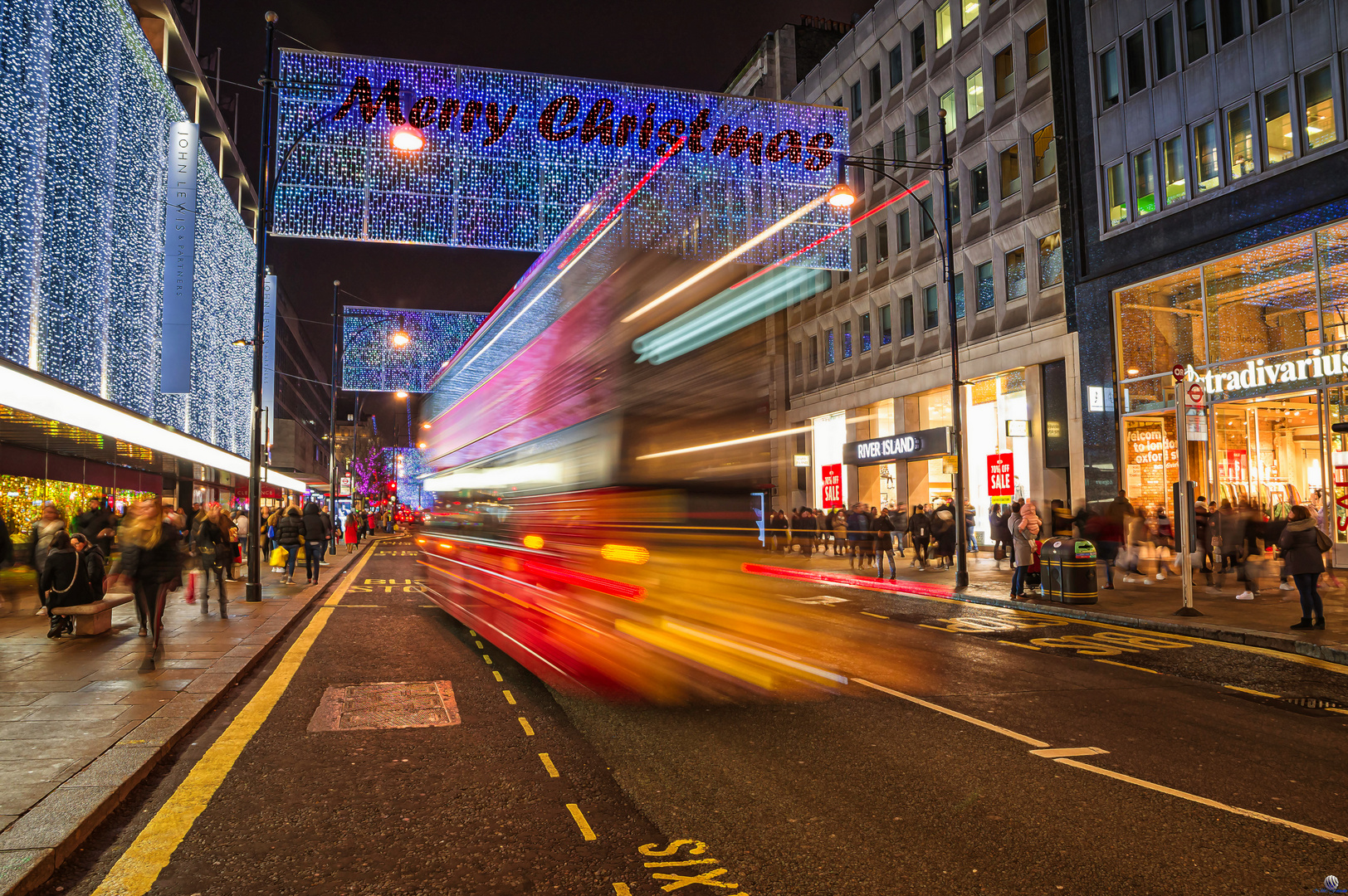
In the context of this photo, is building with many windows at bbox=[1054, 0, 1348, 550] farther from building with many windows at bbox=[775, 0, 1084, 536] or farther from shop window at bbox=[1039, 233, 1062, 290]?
building with many windows at bbox=[775, 0, 1084, 536]

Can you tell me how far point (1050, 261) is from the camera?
28062 millimetres

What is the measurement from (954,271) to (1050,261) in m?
4.30

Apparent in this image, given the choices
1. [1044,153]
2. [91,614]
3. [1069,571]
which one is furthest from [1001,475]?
[91,614]

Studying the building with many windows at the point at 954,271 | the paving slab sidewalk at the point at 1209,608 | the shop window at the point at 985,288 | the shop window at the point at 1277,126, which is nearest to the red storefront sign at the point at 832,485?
the building with many windows at the point at 954,271

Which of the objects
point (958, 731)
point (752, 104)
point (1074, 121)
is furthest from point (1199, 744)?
point (1074, 121)

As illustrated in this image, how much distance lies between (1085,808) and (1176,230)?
903 inches

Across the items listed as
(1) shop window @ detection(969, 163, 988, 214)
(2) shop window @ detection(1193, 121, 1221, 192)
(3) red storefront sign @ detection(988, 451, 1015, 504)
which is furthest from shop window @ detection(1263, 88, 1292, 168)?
(1) shop window @ detection(969, 163, 988, 214)

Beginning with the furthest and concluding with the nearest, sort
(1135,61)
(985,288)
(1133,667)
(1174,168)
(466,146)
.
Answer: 1. (985,288)
2. (1135,61)
3. (1174,168)
4. (466,146)
5. (1133,667)

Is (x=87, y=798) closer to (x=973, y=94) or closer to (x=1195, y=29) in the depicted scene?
(x=1195, y=29)

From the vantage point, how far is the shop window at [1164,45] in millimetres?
23625

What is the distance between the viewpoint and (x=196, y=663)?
9.56 meters

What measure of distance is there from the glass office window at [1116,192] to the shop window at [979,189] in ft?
18.3

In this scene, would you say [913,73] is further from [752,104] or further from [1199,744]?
[1199,744]

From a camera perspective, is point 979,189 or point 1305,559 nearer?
point 1305,559
